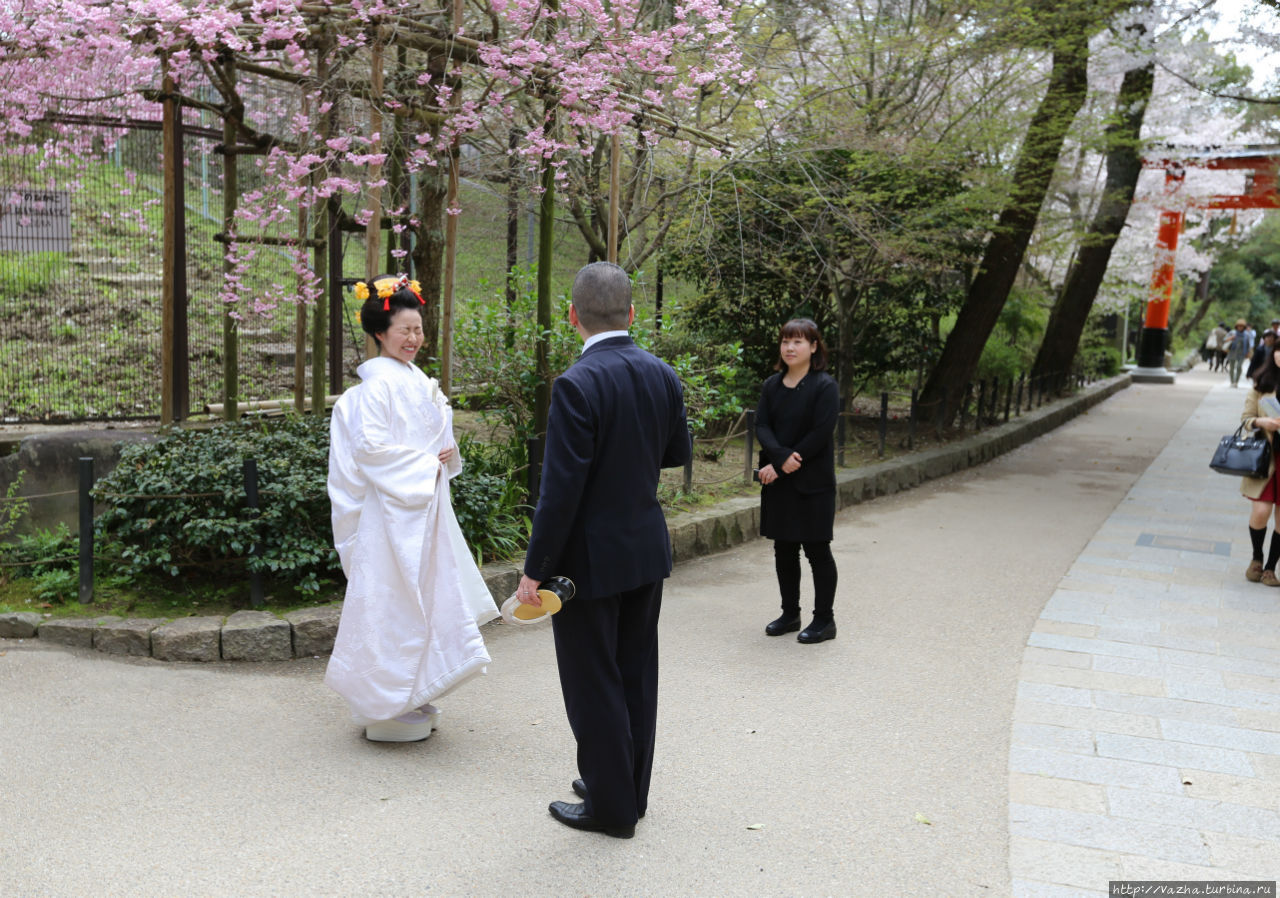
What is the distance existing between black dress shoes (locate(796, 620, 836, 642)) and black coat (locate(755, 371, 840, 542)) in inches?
19.2

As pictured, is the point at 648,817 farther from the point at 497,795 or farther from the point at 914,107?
the point at 914,107

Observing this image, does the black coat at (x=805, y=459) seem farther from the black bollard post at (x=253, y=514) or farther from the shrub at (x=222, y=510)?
the black bollard post at (x=253, y=514)

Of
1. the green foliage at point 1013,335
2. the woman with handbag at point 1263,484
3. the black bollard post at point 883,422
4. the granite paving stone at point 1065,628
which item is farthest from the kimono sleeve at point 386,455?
the green foliage at point 1013,335

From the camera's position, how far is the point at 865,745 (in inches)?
169

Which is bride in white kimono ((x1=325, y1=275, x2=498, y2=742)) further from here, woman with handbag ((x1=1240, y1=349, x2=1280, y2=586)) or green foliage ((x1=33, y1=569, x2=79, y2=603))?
woman with handbag ((x1=1240, y1=349, x2=1280, y2=586))

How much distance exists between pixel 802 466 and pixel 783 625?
3.01 feet

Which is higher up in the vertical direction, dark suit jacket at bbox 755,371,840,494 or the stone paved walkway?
dark suit jacket at bbox 755,371,840,494

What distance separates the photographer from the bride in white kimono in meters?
4.01

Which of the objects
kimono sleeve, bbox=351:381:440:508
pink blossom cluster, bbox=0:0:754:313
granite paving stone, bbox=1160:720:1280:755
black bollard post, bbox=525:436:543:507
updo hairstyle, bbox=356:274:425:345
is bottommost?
granite paving stone, bbox=1160:720:1280:755

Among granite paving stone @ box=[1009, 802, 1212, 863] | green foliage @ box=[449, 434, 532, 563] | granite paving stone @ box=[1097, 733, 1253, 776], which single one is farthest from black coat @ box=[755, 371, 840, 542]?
granite paving stone @ box=[1009, 802, 1212, 863]

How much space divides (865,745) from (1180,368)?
3469cm

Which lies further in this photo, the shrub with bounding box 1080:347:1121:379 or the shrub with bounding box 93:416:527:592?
the shrub with bounding box 1080:347:1121:379

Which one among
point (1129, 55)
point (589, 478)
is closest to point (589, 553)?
point (589, 478)

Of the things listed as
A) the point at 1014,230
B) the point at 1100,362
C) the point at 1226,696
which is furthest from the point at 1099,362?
the point at 1226,696
